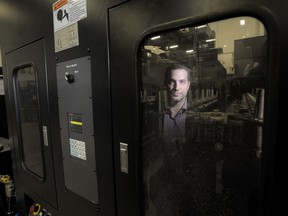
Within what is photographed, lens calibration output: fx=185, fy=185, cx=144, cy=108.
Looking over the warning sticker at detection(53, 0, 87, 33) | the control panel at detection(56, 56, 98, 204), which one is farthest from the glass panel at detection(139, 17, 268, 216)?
the warning sticker at detection(53, 0, 87, 33)

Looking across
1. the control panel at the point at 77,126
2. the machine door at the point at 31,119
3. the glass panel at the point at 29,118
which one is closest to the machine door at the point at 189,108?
the control panel at the point at 77,126

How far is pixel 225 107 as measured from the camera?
74 cm

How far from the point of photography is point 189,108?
2.73 ft

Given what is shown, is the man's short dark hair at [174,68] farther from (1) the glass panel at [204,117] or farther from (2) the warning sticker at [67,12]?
(2) the warning sticker at [67,12]

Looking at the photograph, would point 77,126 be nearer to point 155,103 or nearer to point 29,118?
point 155,103

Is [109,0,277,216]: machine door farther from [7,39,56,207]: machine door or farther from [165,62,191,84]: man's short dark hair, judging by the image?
[7,39,56,207]: machine door

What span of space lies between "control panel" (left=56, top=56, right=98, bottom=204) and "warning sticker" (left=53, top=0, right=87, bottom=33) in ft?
0.82

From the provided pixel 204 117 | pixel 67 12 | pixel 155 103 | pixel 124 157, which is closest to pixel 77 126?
pixel 124 157

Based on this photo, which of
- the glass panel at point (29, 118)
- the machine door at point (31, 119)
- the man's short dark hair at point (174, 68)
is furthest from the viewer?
the glass panel at point (29, 118)

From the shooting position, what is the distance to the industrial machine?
0.65m

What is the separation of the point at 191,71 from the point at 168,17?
251 millimetres

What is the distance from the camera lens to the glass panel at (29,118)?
166cm

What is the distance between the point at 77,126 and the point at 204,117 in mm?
878

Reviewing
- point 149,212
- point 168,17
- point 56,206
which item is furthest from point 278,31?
point 56,206
